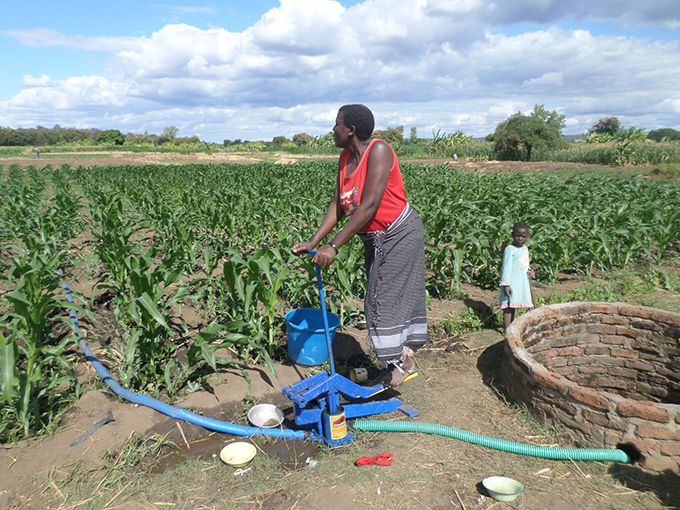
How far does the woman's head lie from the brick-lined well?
1.77 m

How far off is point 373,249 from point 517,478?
1.54 m

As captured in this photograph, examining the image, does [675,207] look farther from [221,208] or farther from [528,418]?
[221,208]

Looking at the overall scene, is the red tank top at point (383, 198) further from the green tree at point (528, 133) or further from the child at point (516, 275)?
the green tree at point (528, 133)

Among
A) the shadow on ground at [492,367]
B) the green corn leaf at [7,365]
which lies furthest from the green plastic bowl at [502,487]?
the green corn leaf at [7,365]

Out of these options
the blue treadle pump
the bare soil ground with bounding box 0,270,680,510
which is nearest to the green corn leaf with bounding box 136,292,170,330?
the bare soil ground with bounding box 0,270,680,510

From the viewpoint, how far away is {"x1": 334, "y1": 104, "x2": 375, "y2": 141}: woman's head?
99.6 inches

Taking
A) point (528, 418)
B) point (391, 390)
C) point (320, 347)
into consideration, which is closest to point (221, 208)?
point (320, 347)

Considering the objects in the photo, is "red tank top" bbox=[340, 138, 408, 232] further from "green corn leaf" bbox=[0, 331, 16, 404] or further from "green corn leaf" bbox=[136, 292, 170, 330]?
"green corn leaf" bbox=[0, 331, 16, 404]

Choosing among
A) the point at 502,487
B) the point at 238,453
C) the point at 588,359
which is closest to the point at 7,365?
the point at 238,453

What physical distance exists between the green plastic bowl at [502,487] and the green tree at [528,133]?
33.3 meters

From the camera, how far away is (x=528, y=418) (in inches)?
110

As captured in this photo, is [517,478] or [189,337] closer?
[517,478]

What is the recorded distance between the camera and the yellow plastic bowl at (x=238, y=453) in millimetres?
2361

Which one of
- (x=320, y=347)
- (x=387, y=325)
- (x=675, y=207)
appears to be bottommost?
(x=320, y=347)
